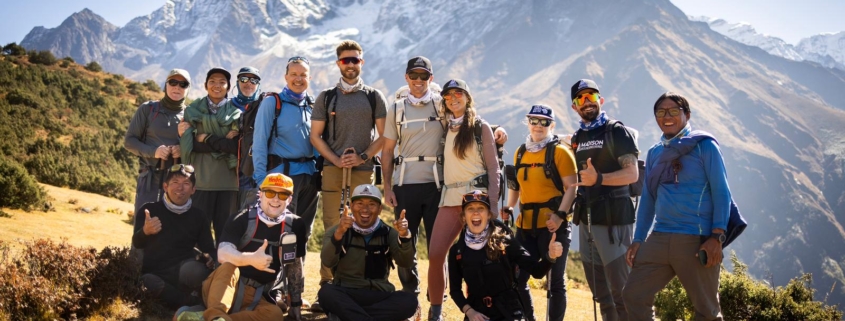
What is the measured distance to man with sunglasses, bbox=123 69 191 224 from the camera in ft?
23.3

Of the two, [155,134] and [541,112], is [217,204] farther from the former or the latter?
[541,112]

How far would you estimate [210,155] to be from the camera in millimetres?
7000

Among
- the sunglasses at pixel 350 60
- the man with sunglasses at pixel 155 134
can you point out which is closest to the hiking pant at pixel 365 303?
the sunglasses at pixel 350 60

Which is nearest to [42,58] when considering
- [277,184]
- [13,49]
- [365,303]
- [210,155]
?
[13,49]

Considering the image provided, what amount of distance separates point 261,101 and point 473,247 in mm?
2869

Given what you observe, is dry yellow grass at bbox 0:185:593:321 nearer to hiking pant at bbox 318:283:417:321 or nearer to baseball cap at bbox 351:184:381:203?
hiking pant at bbox 318:283:417:321

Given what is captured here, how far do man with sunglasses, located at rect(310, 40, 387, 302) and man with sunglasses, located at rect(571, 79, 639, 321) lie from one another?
6.65 ft

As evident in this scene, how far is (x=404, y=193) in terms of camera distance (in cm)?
591

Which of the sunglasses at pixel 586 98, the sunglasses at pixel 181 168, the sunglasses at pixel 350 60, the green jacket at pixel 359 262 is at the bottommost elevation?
the green jacket at pixel 359 262

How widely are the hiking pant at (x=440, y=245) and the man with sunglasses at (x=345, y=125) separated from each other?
115 cm

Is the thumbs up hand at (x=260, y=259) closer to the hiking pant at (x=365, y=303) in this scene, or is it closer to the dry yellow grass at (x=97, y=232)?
the hiking pant at (x=365, y=303)

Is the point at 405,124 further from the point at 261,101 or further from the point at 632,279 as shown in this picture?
the point at 632,279

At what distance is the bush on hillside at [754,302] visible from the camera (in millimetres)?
8312

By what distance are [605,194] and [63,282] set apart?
190 inches
